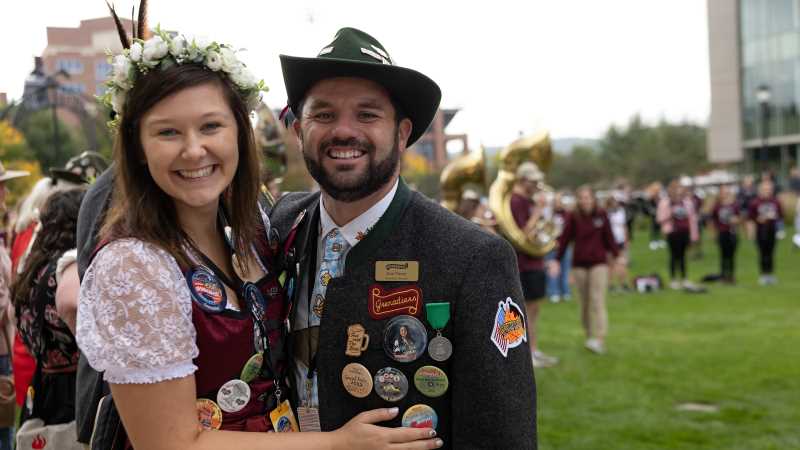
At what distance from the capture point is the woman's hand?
6.84 ft

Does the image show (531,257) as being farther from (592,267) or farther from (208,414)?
(208,414)

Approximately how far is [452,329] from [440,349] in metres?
0.06

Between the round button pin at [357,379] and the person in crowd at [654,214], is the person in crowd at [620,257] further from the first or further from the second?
the round button pin at [357,379]

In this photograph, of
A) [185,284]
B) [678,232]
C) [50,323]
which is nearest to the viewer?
[185,284]

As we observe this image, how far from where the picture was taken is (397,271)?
2.29 meters

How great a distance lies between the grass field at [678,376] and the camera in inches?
229

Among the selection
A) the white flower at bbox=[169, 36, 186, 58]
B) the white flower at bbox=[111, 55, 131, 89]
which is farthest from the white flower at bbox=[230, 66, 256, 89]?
the white flower at bbox=[111, 55, 131, 89]

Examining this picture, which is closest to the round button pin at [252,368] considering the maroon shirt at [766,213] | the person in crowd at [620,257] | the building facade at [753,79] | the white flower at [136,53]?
the white flower at [136,53]

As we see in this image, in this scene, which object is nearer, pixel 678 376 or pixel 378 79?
pixel 378 79

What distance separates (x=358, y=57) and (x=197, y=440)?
1144 millimetres

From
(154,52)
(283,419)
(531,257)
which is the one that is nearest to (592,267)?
(531,257)

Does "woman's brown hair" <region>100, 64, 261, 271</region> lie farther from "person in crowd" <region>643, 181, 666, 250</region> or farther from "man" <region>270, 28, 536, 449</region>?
"person in crowd" <region>643, 181, 666, 250</region>

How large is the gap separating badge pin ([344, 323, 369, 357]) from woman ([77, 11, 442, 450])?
192 millimetres

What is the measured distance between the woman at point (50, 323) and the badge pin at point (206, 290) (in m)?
1.62
